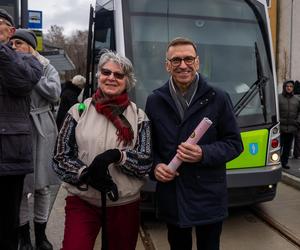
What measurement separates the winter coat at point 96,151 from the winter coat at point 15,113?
289 mm

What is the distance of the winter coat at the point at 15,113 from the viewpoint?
2.78 meters

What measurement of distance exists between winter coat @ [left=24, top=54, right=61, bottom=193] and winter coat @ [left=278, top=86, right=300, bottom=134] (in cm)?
610

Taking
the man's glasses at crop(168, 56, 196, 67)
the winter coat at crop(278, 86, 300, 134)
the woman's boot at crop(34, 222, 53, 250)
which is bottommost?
the woman's boot at crop(34, 222, 53, 250)

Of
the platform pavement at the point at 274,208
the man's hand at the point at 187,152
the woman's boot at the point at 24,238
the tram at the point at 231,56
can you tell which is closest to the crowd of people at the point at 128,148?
the man's hand at the point at 187,152

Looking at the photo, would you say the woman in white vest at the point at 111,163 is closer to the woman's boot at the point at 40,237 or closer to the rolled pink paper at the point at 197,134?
the rolled pink paper at the point at 197,134

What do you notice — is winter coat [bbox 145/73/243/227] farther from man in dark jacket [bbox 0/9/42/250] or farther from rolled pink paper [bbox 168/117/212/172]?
man in dark jacket [bbox 0/9/42/250]

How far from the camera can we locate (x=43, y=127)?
3.94 meters

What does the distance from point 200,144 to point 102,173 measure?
613 mm

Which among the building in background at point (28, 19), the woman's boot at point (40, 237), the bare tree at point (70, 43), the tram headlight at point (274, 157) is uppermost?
the bare tree at point (70, 43)

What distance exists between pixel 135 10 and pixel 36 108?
2.17 m

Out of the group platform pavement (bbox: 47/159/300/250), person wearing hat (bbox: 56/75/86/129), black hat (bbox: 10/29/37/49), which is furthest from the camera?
person wearing hat (bbox: 56/75/86/129)

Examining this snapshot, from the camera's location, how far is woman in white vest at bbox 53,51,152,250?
8.87 ft

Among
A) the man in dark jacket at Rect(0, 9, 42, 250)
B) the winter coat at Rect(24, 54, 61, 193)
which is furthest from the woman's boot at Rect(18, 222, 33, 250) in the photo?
the man in dark jacket at Rect(0, 9, 42, 250)

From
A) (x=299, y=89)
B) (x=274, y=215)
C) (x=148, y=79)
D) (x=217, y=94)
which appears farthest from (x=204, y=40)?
(x=299, y=89)
